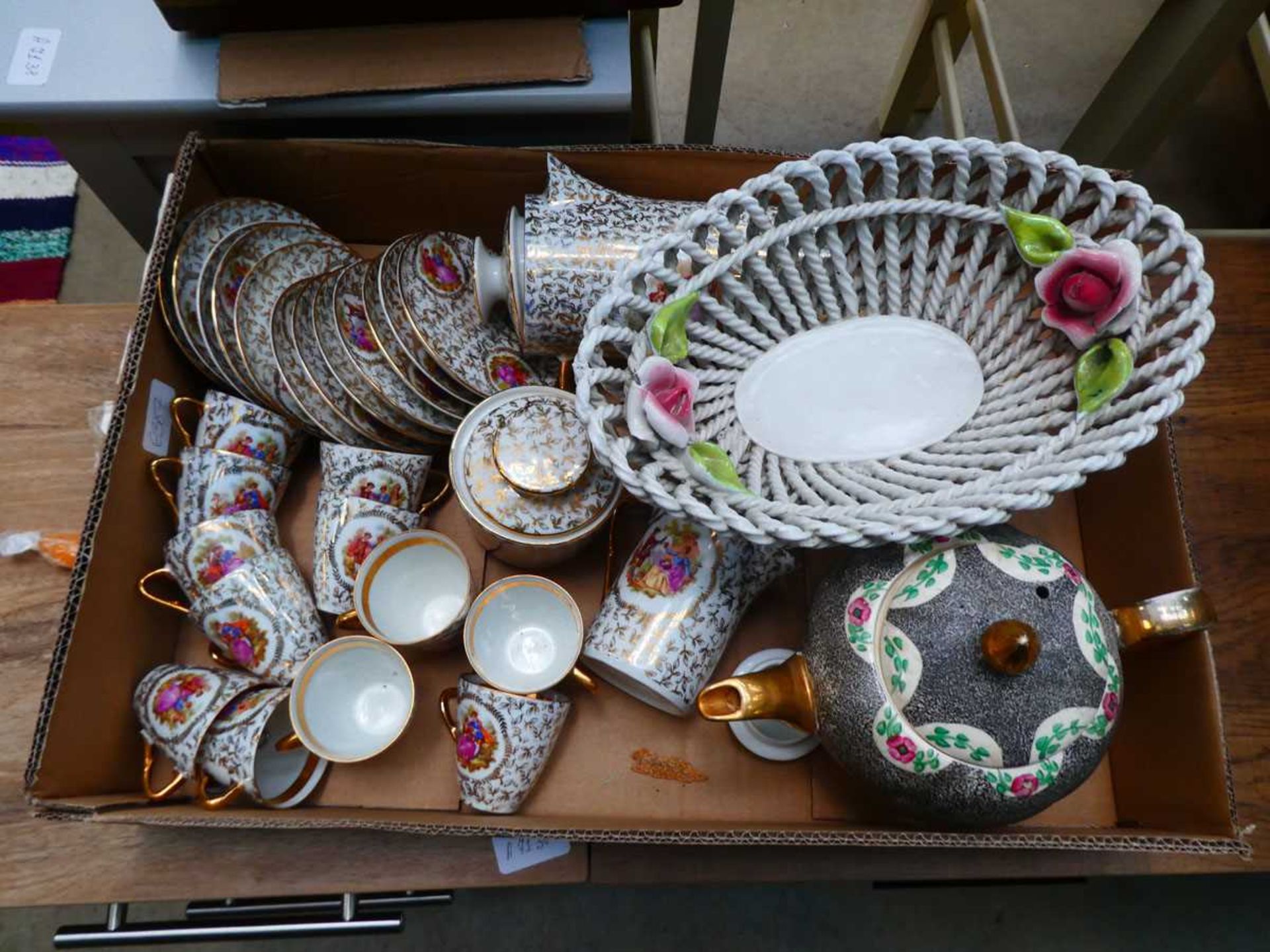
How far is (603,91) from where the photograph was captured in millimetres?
862

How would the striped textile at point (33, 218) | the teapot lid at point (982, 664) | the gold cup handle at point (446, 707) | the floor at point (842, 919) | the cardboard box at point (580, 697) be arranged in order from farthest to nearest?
1. the striped textile at point (33, 218)
2. the floor at point (842, 919)
3. the gold cup handle at point (446, 707)
4. the cardboard box at point (580, 697)
5. the teapot lid at point (982, 664)

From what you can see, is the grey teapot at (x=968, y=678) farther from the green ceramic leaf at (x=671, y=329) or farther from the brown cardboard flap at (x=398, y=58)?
the brown cardboard flap at (x=398, y=58)

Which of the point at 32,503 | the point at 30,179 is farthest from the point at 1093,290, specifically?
the point at 30,179

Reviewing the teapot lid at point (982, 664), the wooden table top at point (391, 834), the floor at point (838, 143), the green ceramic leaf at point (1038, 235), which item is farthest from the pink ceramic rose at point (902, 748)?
the floor at point (838, 143)

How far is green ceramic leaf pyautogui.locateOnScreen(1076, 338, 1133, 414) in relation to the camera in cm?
62

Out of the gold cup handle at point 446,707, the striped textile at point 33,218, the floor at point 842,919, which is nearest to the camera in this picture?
the gold cup handle at point 446,707

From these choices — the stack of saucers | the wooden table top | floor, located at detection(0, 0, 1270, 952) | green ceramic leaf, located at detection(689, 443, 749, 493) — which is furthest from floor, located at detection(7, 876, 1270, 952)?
green ceramic leaf, located at detection(689, 443, 749, 493)

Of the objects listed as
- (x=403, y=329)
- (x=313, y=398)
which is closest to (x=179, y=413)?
(x=313, y=398)

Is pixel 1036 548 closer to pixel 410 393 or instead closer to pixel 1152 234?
pixel 1152 234

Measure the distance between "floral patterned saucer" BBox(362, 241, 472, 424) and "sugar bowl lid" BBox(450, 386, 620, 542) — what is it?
7 cm

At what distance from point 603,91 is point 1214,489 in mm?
760

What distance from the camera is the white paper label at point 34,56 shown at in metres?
0.86

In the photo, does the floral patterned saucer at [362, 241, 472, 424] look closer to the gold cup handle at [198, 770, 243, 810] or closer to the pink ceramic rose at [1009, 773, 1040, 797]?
the gold cup handle at [198, 770, 243, 810]

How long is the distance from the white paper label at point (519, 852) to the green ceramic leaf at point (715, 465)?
1.25 feet
